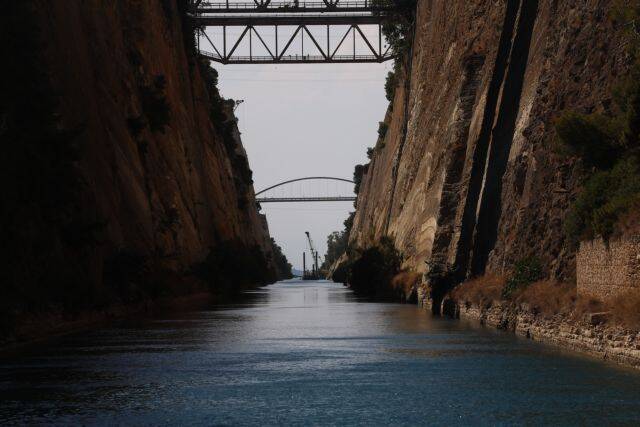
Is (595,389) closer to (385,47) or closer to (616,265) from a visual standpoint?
(616,265)

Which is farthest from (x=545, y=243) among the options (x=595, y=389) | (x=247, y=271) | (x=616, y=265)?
(x=247, y=271)

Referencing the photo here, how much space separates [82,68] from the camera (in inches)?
1437

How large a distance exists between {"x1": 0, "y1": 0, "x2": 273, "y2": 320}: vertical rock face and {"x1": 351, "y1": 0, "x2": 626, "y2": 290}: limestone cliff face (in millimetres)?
11512

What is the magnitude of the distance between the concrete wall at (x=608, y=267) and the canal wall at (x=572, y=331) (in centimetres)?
60

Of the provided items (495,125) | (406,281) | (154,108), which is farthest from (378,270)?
(495,125)

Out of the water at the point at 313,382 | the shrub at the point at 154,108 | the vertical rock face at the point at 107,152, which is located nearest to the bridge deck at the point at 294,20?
the vertical rock face at the point at 107,152

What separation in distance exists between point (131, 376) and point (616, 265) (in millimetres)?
8612

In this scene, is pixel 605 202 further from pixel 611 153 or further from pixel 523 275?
pixel 523 275

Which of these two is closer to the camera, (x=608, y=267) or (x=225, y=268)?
(x=608, y=267)

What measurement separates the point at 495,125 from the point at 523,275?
43.7ft

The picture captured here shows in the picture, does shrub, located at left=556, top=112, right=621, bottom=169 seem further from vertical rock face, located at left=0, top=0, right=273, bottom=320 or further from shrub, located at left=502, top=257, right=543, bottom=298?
vertical rock face, located at left=0, top=0, right=273, bottom=320

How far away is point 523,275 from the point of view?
2425cm

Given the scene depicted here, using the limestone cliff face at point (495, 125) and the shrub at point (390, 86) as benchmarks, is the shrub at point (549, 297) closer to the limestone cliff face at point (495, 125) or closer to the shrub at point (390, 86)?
the limestone cliff face at point (495, 125)

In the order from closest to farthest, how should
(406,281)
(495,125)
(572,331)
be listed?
(572,331)
(495,125)
(406,281)
